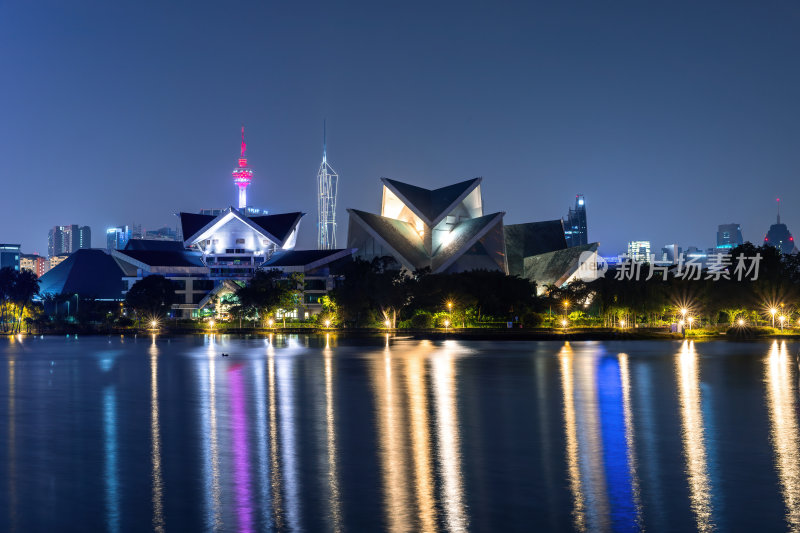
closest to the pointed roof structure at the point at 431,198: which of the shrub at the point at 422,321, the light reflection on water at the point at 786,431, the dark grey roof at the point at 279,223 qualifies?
the dark grey roof at the point at 279,223

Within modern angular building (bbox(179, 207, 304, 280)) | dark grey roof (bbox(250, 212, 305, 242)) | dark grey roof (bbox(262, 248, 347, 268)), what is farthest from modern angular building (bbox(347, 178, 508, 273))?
modern angular building (bbox(179, 207, 304, 280))

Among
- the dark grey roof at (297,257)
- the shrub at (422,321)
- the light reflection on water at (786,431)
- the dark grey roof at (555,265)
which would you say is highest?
the dark grey roof at (297,257)

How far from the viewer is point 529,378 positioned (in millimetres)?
26750

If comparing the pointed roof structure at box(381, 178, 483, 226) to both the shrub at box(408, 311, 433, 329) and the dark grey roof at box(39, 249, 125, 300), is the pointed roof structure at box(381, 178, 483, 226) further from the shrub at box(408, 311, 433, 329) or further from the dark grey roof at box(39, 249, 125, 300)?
the dark grey roof at box(39, 249, 125, 300)

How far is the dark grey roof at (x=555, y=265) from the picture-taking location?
8362 centimetres

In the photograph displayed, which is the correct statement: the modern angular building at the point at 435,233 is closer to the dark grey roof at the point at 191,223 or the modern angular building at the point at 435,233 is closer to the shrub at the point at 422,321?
the shrub at the point at 422,321

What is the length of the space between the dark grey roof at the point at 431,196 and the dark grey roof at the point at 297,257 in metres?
9.73

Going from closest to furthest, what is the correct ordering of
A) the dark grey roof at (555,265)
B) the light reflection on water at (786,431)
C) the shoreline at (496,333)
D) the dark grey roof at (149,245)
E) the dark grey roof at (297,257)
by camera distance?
the light reflection on water at (786,431) < the shoreline at (496,333) < the dark grey roof at (555,265) < the dark grey roof at (297,257) < the dark grey roof at (149,245)

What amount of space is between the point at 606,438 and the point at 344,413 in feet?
20.9

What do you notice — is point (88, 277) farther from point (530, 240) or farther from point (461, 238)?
point (530, 240)

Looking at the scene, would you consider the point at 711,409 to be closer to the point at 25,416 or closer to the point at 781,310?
the point at 25,416

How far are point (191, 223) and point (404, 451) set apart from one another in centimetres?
9306

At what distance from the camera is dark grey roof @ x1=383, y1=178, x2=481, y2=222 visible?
90.4 m

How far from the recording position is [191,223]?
102500 mm
